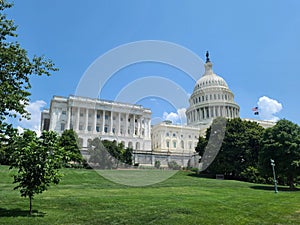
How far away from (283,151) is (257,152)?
665 inches

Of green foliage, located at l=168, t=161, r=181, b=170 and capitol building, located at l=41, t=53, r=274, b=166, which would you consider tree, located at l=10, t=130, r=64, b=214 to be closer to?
green foliage, located at l=168, t=161, r=181, b=170

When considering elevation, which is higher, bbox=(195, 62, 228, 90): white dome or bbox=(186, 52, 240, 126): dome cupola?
bbox=(195, 62, 228, 90): white dome

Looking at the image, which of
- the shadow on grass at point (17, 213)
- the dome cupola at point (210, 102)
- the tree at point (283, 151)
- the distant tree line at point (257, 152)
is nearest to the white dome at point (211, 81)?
the dome cupola at point (210, 102)

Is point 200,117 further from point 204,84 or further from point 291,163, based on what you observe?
point 291,163

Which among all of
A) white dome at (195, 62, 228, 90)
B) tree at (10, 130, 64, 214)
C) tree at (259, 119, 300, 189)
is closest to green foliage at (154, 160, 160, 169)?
tree at (259, 119, 300, 189)

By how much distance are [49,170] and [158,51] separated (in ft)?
43.1

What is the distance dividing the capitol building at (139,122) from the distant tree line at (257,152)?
23.6 meters

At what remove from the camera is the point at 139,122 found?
91.0m

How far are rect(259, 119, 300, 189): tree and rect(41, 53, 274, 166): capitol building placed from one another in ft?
125

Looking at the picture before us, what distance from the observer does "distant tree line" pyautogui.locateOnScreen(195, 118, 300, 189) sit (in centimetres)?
3050

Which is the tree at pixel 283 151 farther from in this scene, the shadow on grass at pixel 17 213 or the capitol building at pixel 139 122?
the capitol building at pixel 139 122

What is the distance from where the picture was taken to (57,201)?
51.5ft

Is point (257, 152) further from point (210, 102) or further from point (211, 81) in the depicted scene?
point (211, 81)

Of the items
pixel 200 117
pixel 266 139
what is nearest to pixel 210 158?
pixel 266 139
